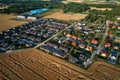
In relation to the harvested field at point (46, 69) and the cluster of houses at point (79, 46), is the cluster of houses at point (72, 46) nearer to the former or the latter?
the cluster of houses at point (79, 46)

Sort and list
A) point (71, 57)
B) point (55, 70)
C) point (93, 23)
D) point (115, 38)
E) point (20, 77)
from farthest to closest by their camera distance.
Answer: point (93, 23), point (115, 38), point (71, 57), point (55, 70), point (20, 77)

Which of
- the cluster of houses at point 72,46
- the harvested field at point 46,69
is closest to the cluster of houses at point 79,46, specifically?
the cluster of houses at point 72,46

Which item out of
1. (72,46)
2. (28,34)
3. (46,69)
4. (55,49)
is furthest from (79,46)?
(28,34)

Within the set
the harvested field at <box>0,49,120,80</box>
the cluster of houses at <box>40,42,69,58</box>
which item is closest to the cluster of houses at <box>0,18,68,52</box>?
the cluster of houses at <box>40,42,69,58</box>

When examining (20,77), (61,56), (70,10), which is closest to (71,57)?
(61,56)

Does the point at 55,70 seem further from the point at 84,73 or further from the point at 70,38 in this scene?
the point at 70,38
